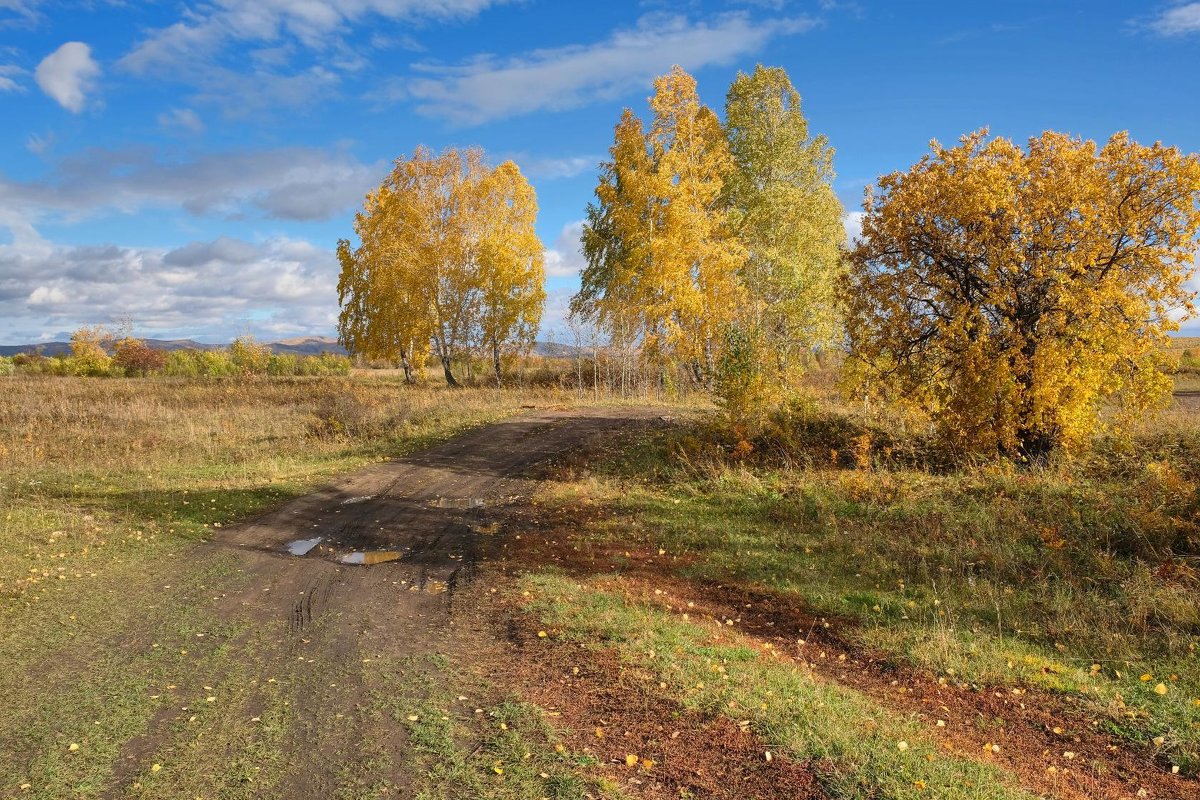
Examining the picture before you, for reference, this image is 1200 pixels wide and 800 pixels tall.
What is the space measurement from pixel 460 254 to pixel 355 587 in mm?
26169

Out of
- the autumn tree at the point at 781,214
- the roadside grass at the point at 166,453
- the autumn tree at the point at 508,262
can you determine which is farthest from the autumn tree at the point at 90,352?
the autumn tree at the point at 781,214

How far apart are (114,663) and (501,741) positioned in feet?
13.3

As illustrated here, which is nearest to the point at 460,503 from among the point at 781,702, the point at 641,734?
the point at 641,734

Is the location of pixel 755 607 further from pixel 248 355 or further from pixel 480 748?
pixel 248 355

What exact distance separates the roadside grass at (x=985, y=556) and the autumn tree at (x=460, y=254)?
1933cm

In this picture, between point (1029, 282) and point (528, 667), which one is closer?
point (528, 667)

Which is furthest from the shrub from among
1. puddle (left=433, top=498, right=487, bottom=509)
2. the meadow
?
puddle (left=433, top=498, right=487, bottom=509)

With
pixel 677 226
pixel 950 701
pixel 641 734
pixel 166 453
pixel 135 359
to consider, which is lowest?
pixel 950 701

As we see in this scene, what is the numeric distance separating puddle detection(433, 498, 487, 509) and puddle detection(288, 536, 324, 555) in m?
2.65

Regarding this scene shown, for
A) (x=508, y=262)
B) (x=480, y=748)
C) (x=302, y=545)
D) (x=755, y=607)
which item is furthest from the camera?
(x=508, y=262)

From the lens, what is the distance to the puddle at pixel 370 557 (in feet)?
32.0

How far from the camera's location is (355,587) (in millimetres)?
8594

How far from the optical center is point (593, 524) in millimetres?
11844

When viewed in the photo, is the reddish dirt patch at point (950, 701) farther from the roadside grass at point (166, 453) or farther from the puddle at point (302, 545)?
the roadside grass at point (166, 453)
